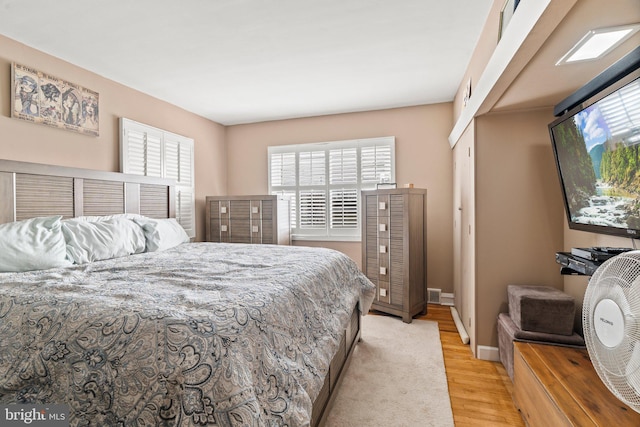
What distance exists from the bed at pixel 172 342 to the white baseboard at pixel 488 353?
4.25 feet

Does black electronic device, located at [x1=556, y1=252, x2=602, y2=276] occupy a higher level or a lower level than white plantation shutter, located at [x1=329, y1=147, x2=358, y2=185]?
lower

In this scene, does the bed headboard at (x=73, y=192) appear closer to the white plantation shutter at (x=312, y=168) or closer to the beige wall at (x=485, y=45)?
the white plantation shutter at (x=312, y=168)

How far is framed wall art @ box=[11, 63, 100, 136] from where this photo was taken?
2.35 meters

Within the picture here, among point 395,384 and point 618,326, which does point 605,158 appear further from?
point 395,384

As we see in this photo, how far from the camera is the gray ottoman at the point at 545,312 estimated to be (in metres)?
1.87

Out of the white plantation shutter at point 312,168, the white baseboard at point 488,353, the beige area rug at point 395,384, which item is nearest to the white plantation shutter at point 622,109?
the beige area rug at point 395,384

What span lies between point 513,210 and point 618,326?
1582 millimetres

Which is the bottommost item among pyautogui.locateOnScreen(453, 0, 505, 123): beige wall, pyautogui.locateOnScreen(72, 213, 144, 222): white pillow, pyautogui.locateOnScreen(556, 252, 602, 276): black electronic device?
pyautogui.locateOnScreen(556, 252, 602, 276): black electronic device

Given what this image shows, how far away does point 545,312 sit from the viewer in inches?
75.2

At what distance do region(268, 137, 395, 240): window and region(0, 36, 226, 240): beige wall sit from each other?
40.6 inches

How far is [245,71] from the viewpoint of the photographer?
2.96 metres

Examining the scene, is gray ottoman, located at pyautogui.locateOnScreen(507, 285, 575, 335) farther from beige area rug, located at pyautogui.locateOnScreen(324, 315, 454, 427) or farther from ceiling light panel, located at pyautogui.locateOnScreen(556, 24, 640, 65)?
ceiling light panel, located at pyautogui.locateOnScreen(556, 24, 640, 65)

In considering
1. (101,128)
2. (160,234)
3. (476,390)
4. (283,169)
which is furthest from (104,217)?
(476,390)

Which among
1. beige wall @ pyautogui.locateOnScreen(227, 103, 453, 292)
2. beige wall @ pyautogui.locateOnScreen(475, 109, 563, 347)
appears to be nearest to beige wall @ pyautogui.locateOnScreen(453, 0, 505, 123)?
beige wall @ pyautogui.locateOnScreen(475, 109, 563, 347)
